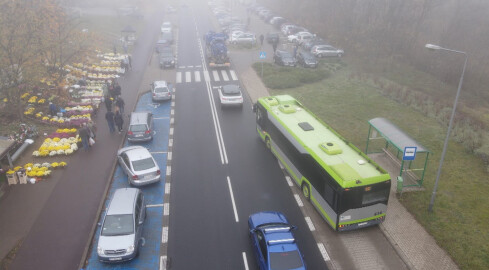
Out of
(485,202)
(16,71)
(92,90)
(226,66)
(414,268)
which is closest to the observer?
(414,268)

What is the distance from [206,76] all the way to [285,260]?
86.8 ft

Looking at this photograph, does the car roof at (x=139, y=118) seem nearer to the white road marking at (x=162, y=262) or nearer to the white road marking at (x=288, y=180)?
the white road marking at (x=288, y=180)

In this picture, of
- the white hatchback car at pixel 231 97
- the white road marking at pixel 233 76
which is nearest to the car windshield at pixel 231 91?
the white hatchback car at pixel 231 97

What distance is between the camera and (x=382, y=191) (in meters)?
14.0

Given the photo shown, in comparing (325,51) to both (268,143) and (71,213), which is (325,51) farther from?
(71,213)

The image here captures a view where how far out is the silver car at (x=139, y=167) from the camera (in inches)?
690

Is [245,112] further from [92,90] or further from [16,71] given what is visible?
[16,71]

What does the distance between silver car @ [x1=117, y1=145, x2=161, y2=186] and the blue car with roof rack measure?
608cm

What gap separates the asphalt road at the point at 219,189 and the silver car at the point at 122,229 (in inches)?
57.8

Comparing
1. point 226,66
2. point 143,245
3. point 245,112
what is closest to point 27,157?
point 143,245

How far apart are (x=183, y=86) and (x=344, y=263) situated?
2375cm

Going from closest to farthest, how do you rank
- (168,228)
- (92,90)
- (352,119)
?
(168,228) → (352,119) → (92,90)

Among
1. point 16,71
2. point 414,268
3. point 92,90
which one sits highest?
point 16,71

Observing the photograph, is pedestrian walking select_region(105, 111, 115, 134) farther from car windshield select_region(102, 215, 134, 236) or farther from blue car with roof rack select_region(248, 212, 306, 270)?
blue car with roof rack select_region(248, 212, 306, 270)
